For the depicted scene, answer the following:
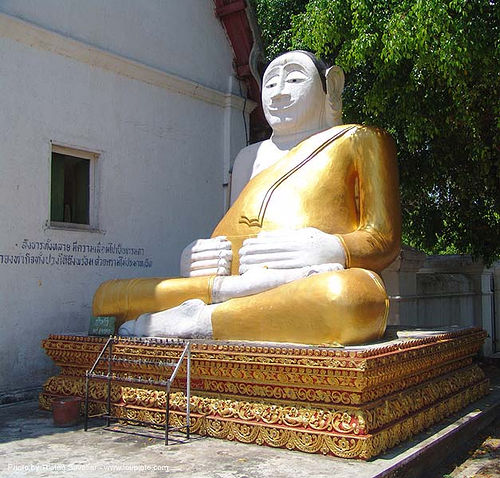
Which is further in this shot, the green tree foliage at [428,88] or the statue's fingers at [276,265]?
the green tree foliage at [428,88]

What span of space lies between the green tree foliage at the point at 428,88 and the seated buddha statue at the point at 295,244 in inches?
18.5

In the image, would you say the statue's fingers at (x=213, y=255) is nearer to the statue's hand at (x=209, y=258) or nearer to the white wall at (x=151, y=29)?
the statue's hand at (x=209, y=258)

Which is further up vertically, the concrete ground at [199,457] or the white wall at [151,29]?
the white wall at [151,29]

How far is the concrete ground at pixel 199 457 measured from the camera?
350 centimetres

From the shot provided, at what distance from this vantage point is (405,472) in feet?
12.1

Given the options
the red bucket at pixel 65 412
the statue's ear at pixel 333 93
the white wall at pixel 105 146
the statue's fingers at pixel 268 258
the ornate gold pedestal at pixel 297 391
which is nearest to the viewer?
the ornate gold pedestal at pixel 297 391

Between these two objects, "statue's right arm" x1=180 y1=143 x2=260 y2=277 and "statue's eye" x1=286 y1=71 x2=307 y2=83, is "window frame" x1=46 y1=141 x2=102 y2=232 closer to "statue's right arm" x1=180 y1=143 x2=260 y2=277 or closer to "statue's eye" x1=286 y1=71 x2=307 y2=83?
"statue's right arm" x1=180 y1=143 x2=260 y2=277

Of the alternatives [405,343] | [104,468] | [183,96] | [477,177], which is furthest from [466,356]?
[183,96]

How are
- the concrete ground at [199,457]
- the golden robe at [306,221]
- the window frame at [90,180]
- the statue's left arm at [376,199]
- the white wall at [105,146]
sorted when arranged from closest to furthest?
1. the concrete ground at [199,457]
2. the golden robe at [306,221]
3. the statue's left arm at [376,199]
4. the white wall at [105,146]
5. the window frame at [90,180]

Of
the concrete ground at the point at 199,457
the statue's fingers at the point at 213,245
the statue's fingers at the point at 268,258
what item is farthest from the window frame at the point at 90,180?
the statue's fingers at the point at 268,258

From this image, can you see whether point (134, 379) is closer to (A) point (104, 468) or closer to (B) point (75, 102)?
(A) point (104, 468)

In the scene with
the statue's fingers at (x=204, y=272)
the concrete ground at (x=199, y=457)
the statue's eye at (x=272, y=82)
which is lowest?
the concrete ground at (x=199, y=457)

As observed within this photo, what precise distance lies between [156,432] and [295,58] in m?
3.33

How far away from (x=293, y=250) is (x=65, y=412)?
1.97 metres
